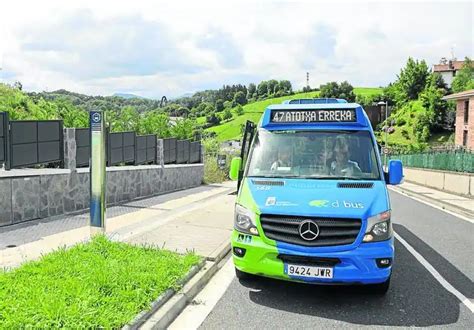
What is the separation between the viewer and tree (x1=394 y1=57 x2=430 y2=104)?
80938 mm

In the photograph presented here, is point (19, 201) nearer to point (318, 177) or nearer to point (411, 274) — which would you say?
point (318, 177)

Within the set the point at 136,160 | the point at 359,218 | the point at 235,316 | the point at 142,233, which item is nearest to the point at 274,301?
the point at 235,316

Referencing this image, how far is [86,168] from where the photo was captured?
10.8 meters

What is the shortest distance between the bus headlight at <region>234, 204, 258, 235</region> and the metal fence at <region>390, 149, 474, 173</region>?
18.5m

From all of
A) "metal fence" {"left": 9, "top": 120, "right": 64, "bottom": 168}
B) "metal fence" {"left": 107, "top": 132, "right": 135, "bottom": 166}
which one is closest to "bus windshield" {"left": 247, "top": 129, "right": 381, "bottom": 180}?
"metal fence" {"left": 9, "top": 120, "right": 64, "bottom": 168}

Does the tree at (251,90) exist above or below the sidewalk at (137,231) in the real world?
above

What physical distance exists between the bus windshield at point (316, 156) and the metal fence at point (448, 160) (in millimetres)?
16729

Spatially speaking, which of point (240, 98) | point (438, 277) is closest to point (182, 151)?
point (438, 277)

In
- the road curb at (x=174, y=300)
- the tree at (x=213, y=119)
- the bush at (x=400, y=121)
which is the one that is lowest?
the road curb at (x=174, y=300)

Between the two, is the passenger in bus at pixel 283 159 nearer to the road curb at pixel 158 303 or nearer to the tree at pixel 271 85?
the road curb at pixel 158 303

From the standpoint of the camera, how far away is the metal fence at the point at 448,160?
67.6 ft

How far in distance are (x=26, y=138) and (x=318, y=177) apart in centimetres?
649

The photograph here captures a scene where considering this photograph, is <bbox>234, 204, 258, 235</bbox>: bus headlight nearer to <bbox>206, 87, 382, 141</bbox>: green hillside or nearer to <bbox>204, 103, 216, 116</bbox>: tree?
<bbox>206, 87, 382, 141</bbox>: green hillside

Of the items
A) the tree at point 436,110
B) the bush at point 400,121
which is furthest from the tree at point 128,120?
the bush at point 400,121
